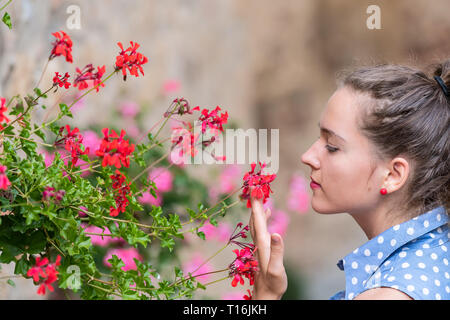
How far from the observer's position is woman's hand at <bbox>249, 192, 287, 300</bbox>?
3.12 feet

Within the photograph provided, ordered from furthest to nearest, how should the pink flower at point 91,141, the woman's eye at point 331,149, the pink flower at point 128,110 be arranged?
the pink flower at point 128,110 → the pink flower at point 91,141 → the woman's eye at point 331,149

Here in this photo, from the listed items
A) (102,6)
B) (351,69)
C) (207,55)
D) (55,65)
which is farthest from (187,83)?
(351,69)

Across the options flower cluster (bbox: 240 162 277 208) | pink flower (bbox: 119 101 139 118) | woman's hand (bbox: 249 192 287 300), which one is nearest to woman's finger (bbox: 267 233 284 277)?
woman's hand (bbox: 249 192 287 300)

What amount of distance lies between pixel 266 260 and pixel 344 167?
22cm

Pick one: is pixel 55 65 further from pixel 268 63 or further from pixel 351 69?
pixel 268 63

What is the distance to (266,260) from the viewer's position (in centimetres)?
102

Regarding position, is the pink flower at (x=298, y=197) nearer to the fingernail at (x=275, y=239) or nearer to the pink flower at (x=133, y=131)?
the pink flower at (x=133, y=131)

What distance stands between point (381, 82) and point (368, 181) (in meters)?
0.19

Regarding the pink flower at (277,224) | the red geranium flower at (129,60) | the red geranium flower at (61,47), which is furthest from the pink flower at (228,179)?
the red geranium flower at (61,47)

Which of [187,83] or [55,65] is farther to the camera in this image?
[187,83]

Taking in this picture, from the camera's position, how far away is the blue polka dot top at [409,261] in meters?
0.93

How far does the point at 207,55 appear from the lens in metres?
4.15

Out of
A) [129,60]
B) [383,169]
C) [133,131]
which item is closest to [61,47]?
[129,60]
